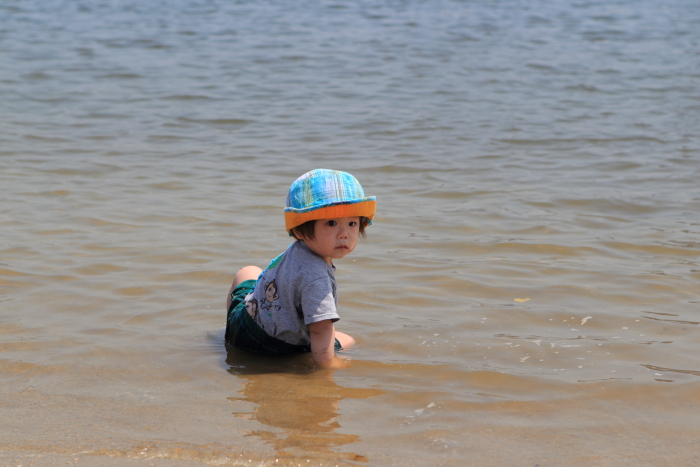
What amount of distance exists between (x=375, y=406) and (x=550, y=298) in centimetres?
150

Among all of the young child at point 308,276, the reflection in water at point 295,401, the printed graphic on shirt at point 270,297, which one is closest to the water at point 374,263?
the reflection in water at point 295,401

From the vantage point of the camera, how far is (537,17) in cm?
1733

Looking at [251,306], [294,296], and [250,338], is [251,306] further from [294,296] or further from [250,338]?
[294,296]

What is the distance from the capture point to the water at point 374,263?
2643 mm

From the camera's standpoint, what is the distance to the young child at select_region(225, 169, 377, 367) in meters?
3.03

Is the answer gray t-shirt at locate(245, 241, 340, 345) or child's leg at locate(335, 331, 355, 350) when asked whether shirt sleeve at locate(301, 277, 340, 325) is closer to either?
gray t-shirt at locate(245, 241, 340, 345)

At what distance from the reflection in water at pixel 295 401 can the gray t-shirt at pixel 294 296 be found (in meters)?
0.16

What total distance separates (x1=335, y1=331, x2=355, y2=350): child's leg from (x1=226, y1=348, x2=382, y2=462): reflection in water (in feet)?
0.59

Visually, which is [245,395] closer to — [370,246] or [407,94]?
[370,246]

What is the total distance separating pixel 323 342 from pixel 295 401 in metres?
0.34

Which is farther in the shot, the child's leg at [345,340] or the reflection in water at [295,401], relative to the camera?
the child's leg at [345,340]

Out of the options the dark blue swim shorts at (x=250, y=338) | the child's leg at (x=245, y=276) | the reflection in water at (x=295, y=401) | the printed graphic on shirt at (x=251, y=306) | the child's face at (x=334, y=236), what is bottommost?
the reflection in water at (x=295, y=401)

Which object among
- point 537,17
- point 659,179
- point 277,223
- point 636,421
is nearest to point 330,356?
point 636,421

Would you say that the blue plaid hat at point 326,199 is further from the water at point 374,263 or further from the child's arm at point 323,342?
the water at point 374,263
